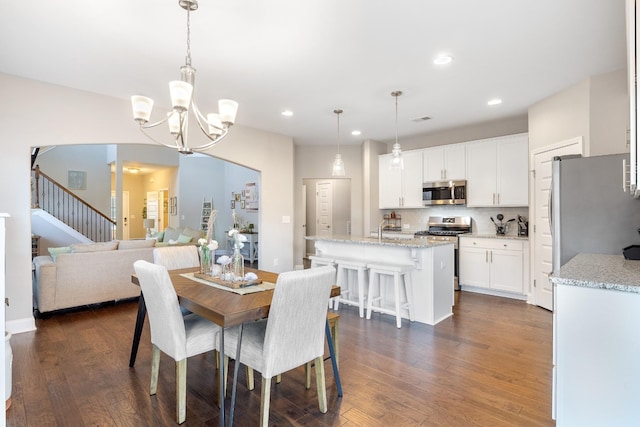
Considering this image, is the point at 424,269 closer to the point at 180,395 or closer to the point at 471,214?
the point at 471,214

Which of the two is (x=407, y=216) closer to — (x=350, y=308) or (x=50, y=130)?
(x=350, y=308)

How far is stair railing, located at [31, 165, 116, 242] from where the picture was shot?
7637 mm

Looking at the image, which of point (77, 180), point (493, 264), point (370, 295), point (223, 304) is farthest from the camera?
point (77, 180)

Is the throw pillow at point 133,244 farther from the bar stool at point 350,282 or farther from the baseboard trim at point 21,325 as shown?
the bar stool at point 350,282

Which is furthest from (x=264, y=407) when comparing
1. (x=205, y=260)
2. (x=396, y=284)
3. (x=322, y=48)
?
(x=322, y=48)

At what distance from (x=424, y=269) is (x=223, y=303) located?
250cm

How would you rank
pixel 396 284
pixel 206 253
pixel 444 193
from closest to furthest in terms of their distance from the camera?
pixel 206 253
pixel 396 284
pixel 444 193

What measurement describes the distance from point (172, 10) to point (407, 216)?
5240 mm

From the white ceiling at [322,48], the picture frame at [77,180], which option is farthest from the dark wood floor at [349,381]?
the picture frame at [77,180]

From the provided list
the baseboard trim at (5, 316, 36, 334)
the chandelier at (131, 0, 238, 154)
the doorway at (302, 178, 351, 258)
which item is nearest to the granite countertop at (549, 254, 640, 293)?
the chandelier at (131, 0, 238, 154)

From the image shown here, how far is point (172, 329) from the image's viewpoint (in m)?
2.02

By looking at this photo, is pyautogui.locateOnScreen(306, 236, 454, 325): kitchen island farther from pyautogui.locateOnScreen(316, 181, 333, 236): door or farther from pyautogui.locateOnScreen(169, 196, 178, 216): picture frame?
pyautogui.locateOnScreen(169, 196, 178, 216): picture frame

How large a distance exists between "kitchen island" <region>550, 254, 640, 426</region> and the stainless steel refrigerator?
1.21 m

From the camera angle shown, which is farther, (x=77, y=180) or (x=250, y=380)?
(x=77, y=180)
